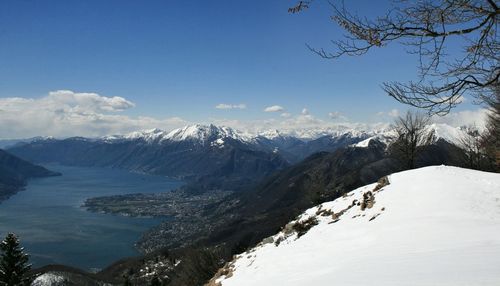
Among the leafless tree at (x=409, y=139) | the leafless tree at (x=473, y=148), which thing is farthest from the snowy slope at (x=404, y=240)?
the leafless tree at (x=473, y=148)

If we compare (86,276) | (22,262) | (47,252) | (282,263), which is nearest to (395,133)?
(282,263)

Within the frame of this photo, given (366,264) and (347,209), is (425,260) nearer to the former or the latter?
(366,264)

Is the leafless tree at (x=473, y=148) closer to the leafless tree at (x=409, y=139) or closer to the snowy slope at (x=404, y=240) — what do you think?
the leafless tree at (x=409, y=139)

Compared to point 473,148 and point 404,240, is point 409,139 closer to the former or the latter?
point 473,148

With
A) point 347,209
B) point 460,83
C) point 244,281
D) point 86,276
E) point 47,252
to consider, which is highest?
point 460,83

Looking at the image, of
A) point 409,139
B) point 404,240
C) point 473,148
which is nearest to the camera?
point 404,240

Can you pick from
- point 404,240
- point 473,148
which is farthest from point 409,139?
point 404,240
